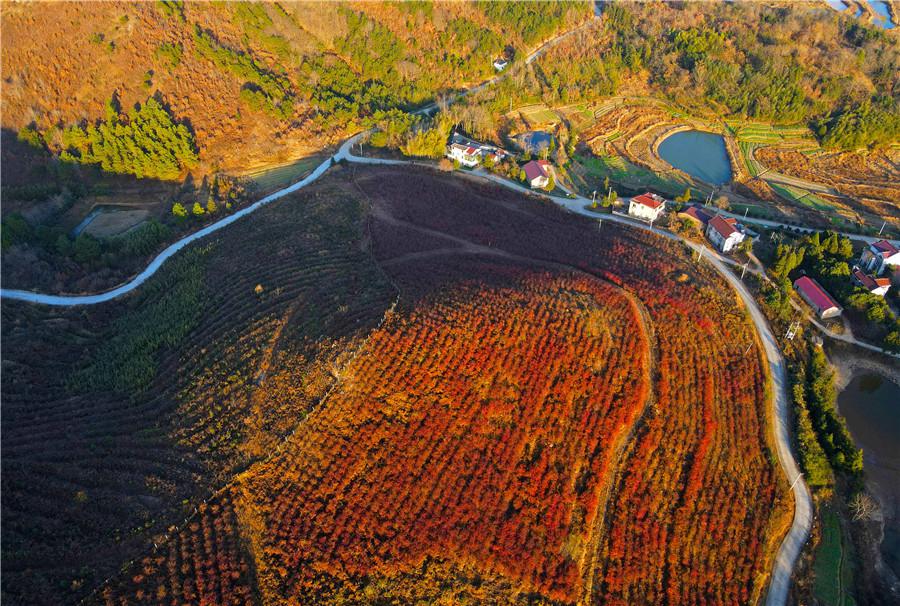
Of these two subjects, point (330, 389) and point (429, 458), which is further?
point (330, 389)

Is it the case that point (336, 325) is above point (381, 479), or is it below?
above

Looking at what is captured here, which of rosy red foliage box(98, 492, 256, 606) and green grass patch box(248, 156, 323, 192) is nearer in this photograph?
rosy red foliage box(98, 492, 256, 606)

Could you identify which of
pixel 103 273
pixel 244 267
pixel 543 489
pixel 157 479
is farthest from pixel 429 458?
pixel 103 273

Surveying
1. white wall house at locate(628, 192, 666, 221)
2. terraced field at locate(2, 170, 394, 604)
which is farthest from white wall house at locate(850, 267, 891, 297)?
terraced field at locate(2, 170, 394, 604)

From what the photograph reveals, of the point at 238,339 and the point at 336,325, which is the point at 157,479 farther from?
the point at 336,325

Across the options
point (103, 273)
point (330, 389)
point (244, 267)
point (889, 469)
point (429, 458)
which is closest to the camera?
point (429, 458)

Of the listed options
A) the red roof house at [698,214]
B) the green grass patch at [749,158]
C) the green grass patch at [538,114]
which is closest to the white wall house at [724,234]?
the red roof house at [698,214]

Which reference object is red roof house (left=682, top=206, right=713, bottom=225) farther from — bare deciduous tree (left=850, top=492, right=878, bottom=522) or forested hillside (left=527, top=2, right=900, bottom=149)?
forested hillside (left=527, top=2, right=900, bottom=149)
